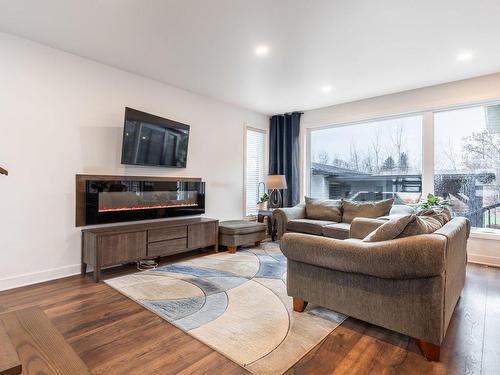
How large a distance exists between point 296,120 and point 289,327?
4498 mm

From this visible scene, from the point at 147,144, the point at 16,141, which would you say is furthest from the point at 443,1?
the point at 16,141

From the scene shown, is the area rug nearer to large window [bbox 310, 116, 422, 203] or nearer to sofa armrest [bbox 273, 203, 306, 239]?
sofa armrest [bbox 273, 203, 306, 239]

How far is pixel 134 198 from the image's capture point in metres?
3.94

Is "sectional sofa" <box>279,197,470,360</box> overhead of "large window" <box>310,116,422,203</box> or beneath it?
beneath

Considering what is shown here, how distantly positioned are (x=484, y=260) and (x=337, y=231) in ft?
6.63

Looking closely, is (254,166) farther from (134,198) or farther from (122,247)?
(122,247)

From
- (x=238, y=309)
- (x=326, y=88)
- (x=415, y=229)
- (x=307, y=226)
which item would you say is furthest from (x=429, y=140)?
(x=238, y=309)

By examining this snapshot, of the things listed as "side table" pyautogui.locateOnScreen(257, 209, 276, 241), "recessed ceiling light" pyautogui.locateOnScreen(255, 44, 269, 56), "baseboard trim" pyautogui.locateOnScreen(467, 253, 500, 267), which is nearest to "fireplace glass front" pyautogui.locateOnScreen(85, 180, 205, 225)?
"side table" pyautogui.locateOnScreen(257, 209, 276, 241)

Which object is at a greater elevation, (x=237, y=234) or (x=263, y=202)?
(x=263, y=202)

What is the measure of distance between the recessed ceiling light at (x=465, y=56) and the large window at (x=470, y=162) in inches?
43.7

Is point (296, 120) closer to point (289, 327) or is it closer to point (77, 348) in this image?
point (289, 327)

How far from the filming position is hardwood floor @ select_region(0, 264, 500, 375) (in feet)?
5.62

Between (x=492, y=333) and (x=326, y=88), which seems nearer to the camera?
(x=492, y=333)

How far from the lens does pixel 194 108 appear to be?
188 inches
